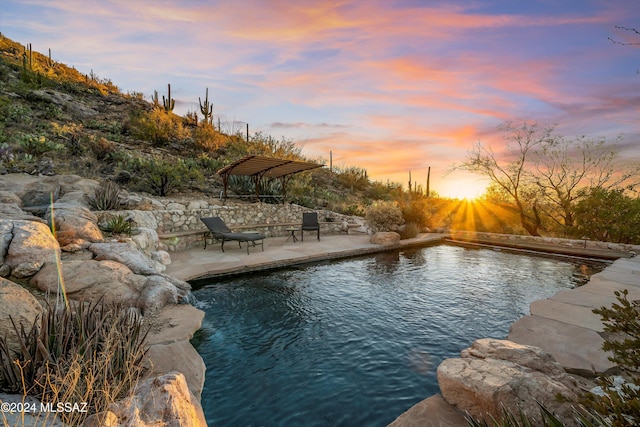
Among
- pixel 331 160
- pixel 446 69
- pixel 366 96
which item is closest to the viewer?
pixel 446 69

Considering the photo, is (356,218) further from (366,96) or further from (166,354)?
(166,354)

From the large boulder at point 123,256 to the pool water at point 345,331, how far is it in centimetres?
100

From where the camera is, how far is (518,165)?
1108 cm

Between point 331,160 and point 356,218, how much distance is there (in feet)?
42.7

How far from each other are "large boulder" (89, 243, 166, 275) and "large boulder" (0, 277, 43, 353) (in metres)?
1.83

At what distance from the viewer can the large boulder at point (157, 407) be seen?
1483 millimetres

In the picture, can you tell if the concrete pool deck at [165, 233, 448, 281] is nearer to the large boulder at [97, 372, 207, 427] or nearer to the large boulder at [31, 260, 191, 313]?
the large boulder at [31, 260, 191, 313]

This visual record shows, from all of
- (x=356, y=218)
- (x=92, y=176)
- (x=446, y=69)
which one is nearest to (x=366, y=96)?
(x=446, y=69)

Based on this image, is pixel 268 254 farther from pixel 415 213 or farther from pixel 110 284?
pixel 415 213

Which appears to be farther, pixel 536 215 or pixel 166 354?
pixel 536 215

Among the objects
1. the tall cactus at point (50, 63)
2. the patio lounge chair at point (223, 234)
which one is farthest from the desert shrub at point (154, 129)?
the tall cactus at point (50, 63)

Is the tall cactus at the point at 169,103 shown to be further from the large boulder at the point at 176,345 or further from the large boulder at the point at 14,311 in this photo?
the large boulder at the point at 14,311

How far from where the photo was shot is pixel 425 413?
7.07ft

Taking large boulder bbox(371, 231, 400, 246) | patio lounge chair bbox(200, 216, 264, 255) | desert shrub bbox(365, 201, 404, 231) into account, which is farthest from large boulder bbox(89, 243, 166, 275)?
desert shrub bbox(365, 201, 404, 231)
